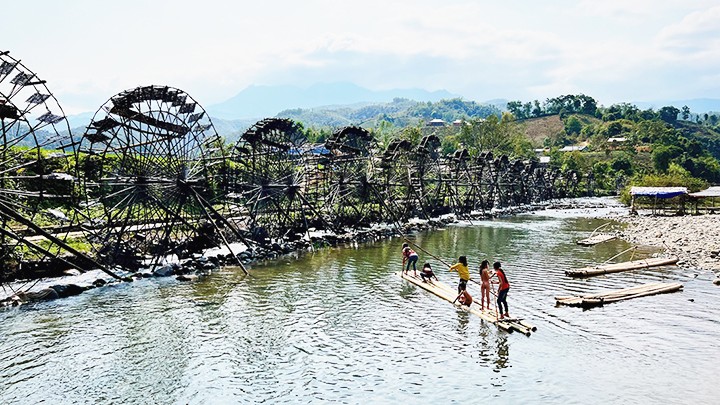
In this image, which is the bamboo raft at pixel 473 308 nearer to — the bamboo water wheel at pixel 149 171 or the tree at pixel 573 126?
the bamboo water wheel at pixel 149 171

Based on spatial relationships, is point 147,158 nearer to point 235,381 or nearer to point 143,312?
point 143,312

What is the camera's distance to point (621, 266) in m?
26.8

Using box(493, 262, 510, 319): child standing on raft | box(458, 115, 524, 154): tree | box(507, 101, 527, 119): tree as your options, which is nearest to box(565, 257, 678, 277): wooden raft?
box(493, 262, 510, 319): child standing on raft

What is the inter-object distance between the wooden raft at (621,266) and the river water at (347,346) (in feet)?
3.24

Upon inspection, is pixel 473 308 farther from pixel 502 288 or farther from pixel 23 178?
pixel 23 178

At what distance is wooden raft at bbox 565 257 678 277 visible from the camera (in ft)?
83.5

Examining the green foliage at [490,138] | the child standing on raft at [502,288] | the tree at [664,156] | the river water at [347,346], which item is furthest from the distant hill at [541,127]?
the child standing on raft at [502,288]

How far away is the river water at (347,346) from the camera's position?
43.8 feet

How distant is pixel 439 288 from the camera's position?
72.9 feet

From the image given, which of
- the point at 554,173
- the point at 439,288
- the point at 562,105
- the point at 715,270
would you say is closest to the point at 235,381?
the point at 439,288

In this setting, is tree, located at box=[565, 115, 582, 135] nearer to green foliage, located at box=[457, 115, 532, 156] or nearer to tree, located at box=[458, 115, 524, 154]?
green foliage, located at box=[457, 115, 532, 156]

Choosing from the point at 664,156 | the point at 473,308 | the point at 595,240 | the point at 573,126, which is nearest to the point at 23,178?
the point at 473,308

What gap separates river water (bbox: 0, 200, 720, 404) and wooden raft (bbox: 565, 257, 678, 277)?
988mm

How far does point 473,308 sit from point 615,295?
231 inches
